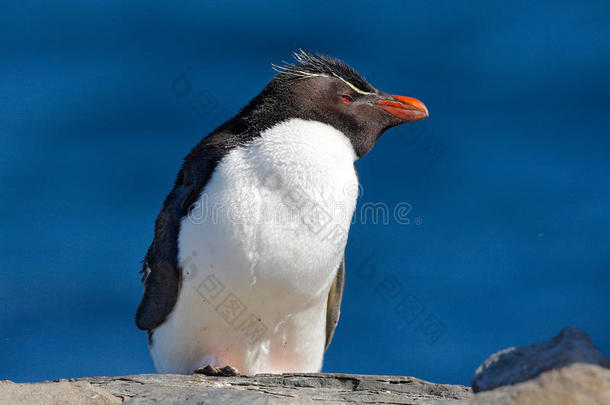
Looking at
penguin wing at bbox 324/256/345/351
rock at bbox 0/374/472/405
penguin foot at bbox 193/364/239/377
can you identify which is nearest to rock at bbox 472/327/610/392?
rock at bbox 0/374/472/405

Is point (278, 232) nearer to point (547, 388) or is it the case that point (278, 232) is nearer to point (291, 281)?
point (291, 281)

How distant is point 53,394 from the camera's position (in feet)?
9.41

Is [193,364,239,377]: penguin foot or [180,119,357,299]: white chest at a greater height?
[180,119,357,299]: white chest

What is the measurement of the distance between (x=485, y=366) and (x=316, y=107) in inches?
82.5

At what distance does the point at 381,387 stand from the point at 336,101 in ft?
5.02

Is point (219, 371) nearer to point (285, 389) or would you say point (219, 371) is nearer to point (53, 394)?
point (285, 389)

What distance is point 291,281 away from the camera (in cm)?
399

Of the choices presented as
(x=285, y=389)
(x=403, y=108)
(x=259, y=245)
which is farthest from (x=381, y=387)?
(x=403, y=108)

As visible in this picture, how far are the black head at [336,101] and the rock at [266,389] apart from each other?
1311 mm

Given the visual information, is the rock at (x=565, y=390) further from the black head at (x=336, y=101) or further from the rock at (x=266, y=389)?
the black head at (x=336, y=101)

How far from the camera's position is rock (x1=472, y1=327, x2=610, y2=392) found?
228 cm

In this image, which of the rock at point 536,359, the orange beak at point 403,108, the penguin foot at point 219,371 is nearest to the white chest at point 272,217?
the penguin foot at point 219,371

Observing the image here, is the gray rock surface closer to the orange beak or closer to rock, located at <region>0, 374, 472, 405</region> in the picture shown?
rock, located at <region>0, 374, 472, 405</region>

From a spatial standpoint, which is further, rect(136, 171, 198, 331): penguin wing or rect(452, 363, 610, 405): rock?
rect(136, 171, 198, 331): penguin wing
